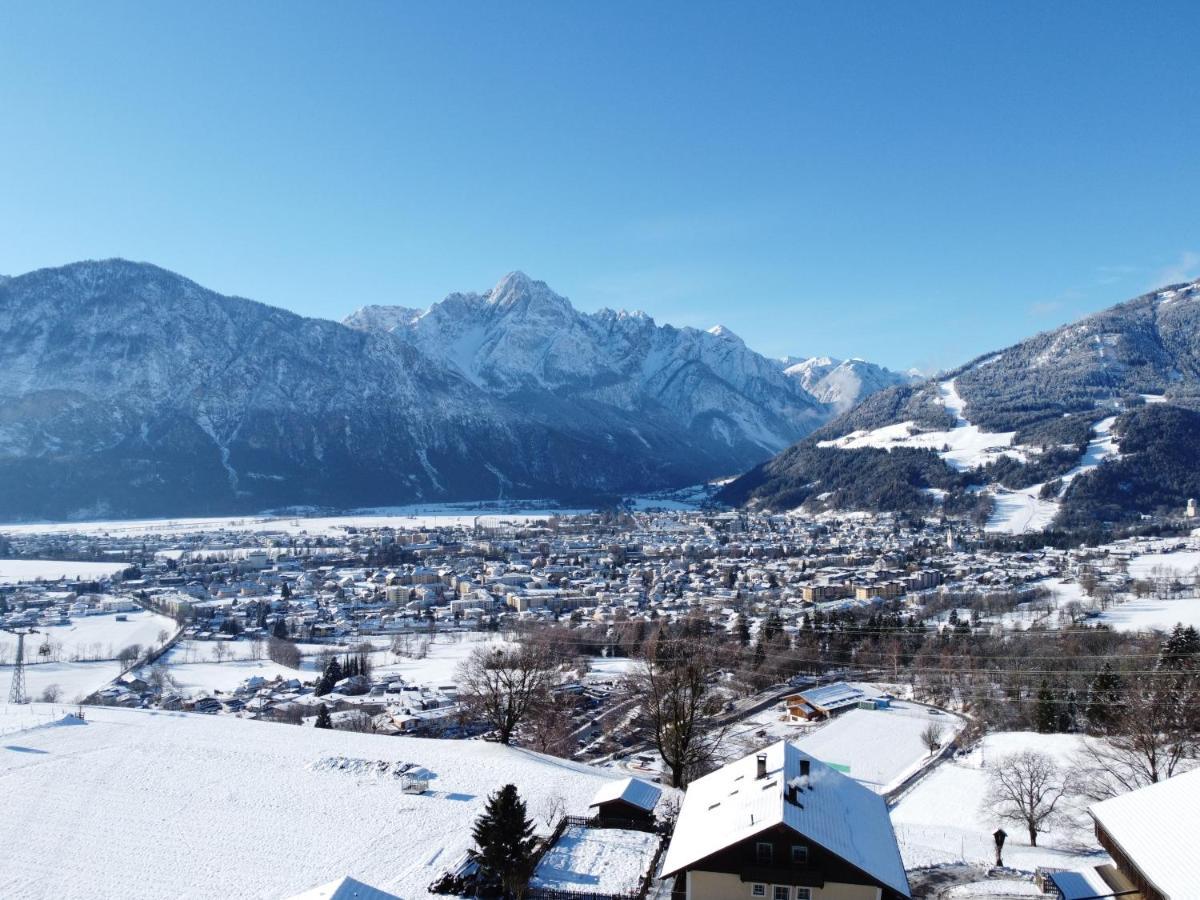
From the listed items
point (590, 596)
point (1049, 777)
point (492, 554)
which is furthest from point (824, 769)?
point (492, 554)

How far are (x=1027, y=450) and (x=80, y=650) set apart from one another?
137696 millimetres

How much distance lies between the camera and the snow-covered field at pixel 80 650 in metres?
43.8

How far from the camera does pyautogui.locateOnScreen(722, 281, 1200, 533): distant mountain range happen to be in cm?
12381

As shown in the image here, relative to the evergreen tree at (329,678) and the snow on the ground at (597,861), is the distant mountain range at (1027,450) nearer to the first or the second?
the evergreen tree at (329,678)

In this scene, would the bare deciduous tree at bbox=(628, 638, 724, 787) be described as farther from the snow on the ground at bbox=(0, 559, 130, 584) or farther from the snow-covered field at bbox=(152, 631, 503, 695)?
the snow on the ground at bbox=(0, 559, 130, 584)

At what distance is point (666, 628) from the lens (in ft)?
176

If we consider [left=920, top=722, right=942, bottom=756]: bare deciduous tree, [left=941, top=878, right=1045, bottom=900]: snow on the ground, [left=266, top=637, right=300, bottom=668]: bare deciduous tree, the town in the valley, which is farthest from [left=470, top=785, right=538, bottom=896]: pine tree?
[left=266, top=637, right=300, bottom=668]: bare deciduous tree

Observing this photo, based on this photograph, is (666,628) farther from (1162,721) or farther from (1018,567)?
(1018,567)

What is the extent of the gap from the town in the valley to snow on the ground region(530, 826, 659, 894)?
8cm

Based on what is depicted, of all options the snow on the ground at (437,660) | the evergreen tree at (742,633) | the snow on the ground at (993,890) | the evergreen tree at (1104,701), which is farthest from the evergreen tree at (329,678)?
the evergreen tree at (1104,701)

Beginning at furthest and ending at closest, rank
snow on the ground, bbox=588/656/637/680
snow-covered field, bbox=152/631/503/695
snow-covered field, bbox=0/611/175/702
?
snow on the ground, bbox=588/656/637/680, snow-covered field, bbox=152/631/503/695, snow-covered field, bbox=0/611/175/702

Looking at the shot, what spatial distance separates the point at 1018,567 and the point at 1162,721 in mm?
62135

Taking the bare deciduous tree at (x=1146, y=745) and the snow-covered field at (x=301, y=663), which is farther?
the snow-covered field at (x=301, y=663)

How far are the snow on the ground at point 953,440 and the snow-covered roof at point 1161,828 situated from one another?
137m
